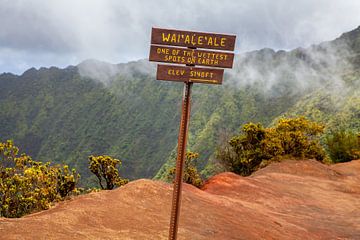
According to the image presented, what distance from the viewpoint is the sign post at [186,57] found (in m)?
7.69

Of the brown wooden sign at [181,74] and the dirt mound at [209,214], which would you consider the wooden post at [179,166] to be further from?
the dirt mound at [209,214]

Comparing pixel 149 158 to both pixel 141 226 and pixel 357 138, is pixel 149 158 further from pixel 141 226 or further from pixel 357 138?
pixel 141 226

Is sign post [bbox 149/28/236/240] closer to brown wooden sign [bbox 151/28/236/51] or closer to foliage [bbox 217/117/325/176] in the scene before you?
brown wooden sign [bbox 151/28/236/51]

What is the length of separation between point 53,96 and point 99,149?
5815 centimetres

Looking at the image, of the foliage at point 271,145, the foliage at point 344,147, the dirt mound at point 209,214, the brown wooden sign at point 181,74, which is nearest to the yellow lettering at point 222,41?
the brown wooden sign at point 181,74

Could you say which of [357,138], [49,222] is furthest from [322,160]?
[49,222]

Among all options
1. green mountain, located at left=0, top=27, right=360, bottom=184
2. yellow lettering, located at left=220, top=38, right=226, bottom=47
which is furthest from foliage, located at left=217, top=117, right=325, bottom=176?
green mountain, located at left=0, top=27, right=360, bottom=184

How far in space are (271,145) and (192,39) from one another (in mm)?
24882

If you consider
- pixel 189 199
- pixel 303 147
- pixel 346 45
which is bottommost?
pixel 189 199

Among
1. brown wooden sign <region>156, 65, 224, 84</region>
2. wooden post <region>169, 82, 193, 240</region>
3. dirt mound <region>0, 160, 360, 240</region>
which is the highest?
brown wooden sign <region>156, 65, 224, 84</region>

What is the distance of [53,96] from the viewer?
19700cm

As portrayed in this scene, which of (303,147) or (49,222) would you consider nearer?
(49,222)

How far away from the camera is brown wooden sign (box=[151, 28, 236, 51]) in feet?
25.1

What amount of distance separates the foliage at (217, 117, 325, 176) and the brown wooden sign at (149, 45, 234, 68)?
24418 mm
